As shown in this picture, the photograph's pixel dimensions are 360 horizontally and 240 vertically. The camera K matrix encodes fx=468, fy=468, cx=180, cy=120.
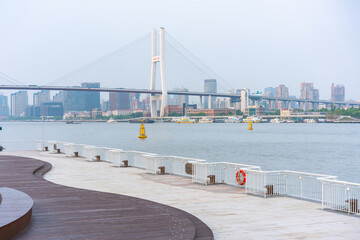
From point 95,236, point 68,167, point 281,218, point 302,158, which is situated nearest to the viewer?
point 95,236

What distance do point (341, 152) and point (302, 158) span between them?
30.0 feet

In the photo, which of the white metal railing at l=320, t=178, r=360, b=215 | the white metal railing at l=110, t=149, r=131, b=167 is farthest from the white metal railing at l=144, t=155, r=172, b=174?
the white metal railing at l=320, t=178, r=360, b=215

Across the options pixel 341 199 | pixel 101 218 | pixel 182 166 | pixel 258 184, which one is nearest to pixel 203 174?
pixel 182 166

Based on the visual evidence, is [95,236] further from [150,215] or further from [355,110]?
[355,110]

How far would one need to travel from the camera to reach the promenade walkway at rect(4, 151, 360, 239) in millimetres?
9188

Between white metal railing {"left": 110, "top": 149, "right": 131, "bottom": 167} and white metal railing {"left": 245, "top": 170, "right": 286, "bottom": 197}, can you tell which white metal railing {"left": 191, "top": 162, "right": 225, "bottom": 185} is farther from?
white metal railing {"left": 110, "top": 149, "right": 131, "bottom": 167}

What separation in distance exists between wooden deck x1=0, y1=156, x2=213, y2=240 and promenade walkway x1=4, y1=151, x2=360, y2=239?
2.59ft

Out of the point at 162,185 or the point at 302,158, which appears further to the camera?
the point at 302,158

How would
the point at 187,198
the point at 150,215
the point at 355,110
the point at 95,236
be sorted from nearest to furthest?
the point at 95,236 < the point at 150,215 < the point at 187,198 < the point at 355,110

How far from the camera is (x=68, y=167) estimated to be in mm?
21031

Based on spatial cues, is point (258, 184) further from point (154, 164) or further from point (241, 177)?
point (154, 164)

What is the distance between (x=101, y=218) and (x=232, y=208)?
11.6ft

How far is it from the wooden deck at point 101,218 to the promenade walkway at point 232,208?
2.59 ft

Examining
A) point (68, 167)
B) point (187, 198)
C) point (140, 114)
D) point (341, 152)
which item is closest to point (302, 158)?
point (341, 152)
